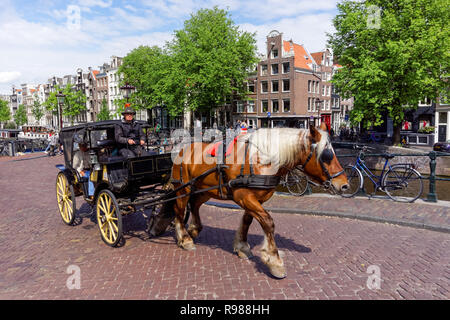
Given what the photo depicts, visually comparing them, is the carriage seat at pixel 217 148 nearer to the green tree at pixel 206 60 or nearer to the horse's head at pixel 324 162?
the horse's head at pixel 324 162

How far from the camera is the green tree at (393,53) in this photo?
1856cm

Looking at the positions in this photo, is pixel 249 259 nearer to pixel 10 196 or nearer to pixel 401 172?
pixel 401 172

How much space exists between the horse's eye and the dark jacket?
11.6ft

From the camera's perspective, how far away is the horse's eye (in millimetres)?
4207

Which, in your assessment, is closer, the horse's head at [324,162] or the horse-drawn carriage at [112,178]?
the horse's head at [324,162]

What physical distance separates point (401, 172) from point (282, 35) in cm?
3603

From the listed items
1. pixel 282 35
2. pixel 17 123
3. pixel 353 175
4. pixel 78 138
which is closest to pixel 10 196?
pixel 78 138

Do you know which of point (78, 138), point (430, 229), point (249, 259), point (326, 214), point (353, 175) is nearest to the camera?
point (249, 259)

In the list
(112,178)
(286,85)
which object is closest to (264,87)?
(286,85)

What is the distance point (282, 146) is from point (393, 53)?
17.7 meters

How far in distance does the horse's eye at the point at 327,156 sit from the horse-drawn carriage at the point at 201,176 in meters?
0.01

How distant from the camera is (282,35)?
4088 centimetres

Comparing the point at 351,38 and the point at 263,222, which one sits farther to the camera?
the point at 351,38

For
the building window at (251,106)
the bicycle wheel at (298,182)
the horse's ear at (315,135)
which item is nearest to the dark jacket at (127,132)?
the horse's ear at (315,135)
